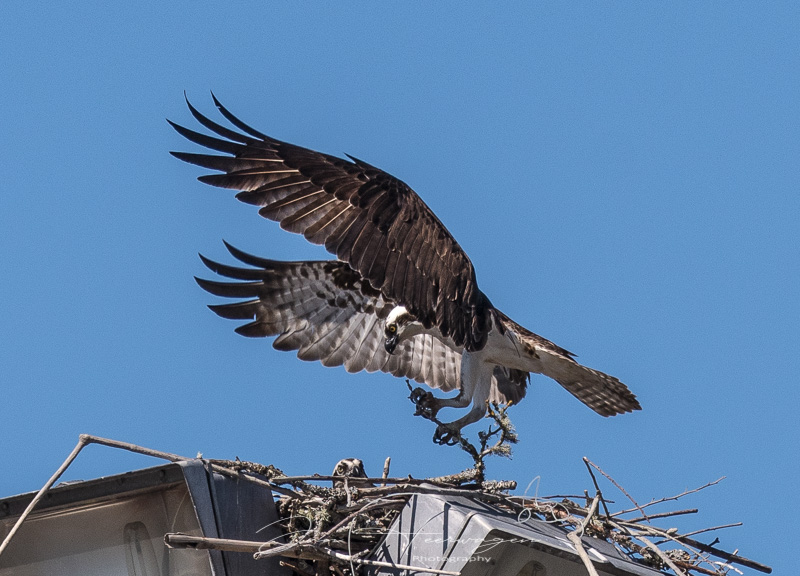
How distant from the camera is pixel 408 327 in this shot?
7762 mm

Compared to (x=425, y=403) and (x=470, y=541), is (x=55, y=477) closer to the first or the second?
(x=470, y=541)

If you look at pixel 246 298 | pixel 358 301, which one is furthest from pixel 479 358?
pixel 246 298

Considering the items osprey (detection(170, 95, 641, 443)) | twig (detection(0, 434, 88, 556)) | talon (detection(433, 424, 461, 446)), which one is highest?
osprey (detection(170, 95, 641, 443))

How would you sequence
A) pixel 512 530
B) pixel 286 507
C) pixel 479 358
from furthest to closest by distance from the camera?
pixel 479 358 → pixel 286 507 → pixel 512 530

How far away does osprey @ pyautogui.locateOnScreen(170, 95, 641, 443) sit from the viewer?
22.7ft

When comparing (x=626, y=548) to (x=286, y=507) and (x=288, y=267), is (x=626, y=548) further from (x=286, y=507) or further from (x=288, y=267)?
(x=288, y=267)

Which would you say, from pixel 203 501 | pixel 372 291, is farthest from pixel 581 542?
pixel 372 291

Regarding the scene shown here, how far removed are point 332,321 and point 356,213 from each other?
1.86 meters

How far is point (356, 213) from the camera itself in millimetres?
7012

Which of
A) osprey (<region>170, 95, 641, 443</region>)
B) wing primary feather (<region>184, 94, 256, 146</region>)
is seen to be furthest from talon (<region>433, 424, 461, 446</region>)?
wing primary feather (<region>184, 94, 256, 146</region>)

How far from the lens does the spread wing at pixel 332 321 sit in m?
8.55

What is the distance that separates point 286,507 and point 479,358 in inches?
92.3

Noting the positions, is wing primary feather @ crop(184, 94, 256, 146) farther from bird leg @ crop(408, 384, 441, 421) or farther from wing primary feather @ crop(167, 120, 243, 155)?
bird leg @ crop(408, 384, 441, 421)

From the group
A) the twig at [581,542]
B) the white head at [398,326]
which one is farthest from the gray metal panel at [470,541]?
the white head at [398,326]
